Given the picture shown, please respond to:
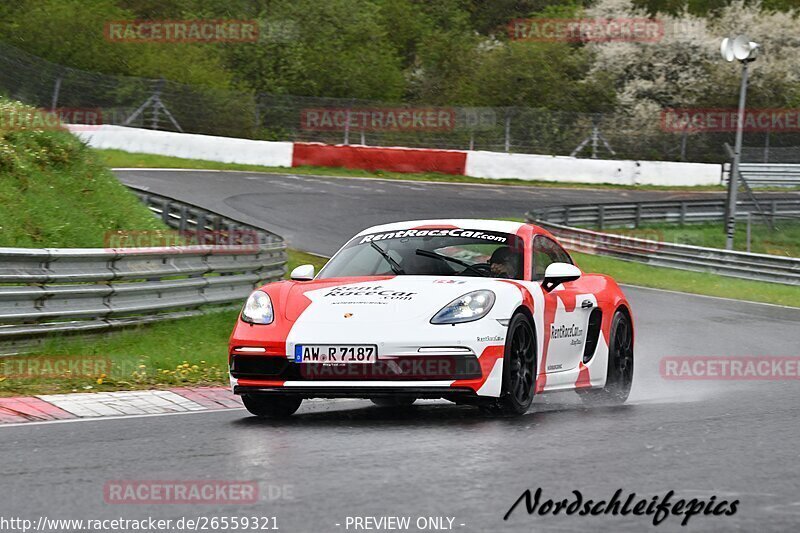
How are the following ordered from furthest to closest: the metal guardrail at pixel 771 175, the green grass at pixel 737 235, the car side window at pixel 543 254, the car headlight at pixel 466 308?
the metal guardrail at pixel 771 175 → the green grass at pixel 737 235 → the car side window at pixel 543 254 → the car headlight at pixel 466 308

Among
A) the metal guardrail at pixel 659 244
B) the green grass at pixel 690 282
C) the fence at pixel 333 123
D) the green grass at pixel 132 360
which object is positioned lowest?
the green grass at pixel 690 282

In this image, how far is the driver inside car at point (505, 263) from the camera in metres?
8.96

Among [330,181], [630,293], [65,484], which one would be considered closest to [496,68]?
[330,181]

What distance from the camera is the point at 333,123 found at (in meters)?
41.1

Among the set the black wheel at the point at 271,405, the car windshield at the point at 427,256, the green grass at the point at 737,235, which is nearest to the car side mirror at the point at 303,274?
the car windshield at the point at 427,256

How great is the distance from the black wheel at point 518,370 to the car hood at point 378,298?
304 millimetres

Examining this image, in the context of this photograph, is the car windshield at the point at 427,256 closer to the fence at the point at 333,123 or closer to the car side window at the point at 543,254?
the car side window at the point at 543,254

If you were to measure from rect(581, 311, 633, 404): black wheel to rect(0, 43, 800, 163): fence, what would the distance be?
2841 centimetres

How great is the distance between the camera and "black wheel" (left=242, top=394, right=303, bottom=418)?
8.38 meters

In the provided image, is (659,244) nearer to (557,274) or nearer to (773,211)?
(773,211)

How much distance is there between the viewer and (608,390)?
10070 mm

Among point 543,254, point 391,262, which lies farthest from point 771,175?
point 391,262

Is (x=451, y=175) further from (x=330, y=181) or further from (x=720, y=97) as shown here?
(x=720, y=97)

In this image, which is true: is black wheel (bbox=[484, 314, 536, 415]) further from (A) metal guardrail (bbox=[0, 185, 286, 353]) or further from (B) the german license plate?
(A) metal guardrail (bbox=[0, 185, 286, 353])
